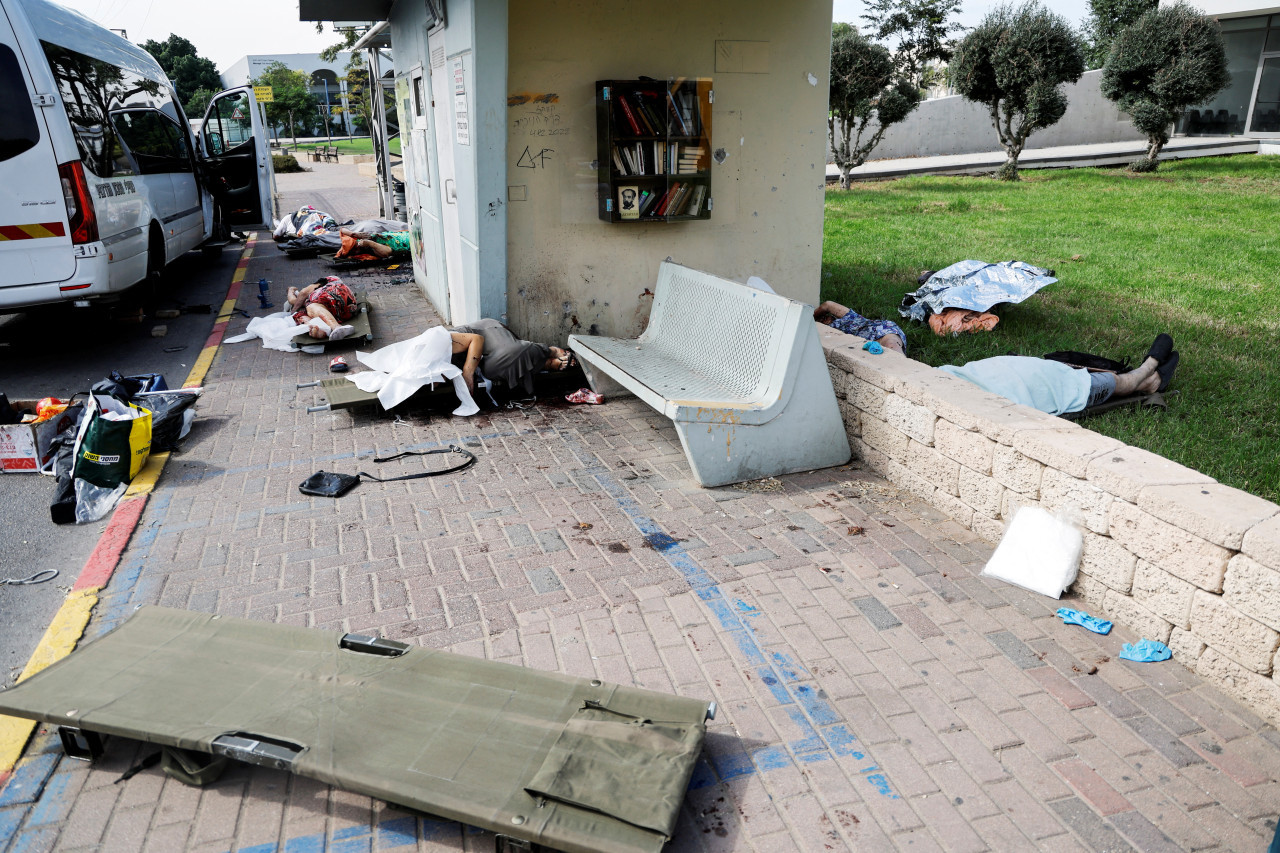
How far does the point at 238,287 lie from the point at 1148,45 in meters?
19.4

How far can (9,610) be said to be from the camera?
4.00 metres

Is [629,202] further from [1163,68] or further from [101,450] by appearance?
[1163,68]

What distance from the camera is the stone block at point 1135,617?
3.46 metres

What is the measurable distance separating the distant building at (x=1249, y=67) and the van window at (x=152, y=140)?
26297 millimetres

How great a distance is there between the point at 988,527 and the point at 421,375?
4.04m

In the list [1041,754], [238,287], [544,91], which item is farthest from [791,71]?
[238,287]

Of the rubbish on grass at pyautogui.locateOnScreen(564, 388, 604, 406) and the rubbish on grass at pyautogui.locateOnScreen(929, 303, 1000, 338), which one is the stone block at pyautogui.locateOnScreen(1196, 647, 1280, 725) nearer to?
the rubbish on grass at pyautogui.locateOnScreen(564, 388, 604, 406)

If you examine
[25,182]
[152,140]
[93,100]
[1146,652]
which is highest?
[93,100]

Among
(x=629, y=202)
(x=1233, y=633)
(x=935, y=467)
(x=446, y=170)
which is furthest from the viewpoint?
(x=446, y=170)

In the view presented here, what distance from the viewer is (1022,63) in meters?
18.0

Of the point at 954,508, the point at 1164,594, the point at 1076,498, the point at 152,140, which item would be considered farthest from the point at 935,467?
the point at 152,140

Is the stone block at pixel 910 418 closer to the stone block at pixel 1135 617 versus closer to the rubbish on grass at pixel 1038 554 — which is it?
the rubbish on grass at pixel 1038 554

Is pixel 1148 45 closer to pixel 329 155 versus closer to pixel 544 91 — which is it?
pixel 544 91

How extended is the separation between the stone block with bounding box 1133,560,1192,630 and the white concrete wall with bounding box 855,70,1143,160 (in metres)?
28.5
